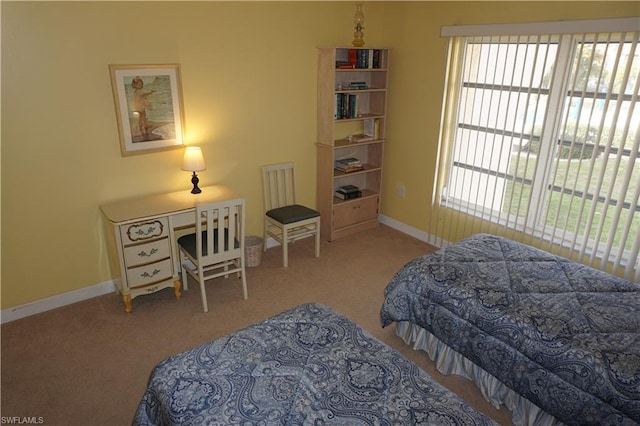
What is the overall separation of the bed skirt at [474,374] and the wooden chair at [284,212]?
1.42 metres

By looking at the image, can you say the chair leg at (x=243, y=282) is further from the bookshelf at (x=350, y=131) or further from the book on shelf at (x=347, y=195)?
the book on shelf at (x=347, y=195)

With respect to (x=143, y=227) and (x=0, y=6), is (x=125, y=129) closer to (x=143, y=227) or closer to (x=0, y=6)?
(x=143, y=227)

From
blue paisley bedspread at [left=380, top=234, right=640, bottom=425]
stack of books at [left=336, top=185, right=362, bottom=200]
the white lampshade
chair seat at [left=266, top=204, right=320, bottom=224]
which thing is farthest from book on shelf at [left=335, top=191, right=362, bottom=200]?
blue paisley bedspread at [left=380, top=234, right=640, bottom=425]

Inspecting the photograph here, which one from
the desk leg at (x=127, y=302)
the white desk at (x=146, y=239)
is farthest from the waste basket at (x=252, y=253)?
the desk leg at (x=127, y=302)

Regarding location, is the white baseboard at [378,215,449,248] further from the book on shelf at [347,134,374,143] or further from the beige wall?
the book on shelf at [347,134,374,143]

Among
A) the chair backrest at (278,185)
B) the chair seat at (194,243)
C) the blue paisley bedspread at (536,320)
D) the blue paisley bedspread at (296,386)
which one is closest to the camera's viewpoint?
the blue paisley bedspread at (296,386)

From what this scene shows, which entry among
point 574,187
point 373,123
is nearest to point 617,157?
point 574,187

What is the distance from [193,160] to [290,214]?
103cm

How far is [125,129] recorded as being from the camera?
329cm

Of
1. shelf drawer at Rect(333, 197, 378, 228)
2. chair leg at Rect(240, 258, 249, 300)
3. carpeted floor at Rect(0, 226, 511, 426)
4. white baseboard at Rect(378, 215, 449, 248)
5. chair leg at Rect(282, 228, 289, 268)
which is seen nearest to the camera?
carpeted floor at Rect(0, 226, 511, 426)

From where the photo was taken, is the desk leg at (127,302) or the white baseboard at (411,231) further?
the white baseboard at (411,231)

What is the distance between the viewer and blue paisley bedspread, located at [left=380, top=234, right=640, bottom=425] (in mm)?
1956

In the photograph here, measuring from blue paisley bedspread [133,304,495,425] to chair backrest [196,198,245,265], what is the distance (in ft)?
3.93

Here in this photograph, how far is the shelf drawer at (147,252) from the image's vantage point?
3137 mm
